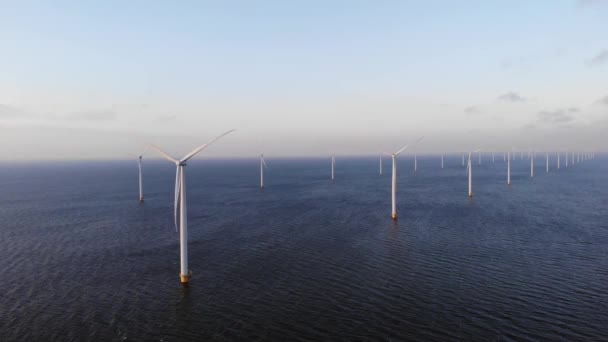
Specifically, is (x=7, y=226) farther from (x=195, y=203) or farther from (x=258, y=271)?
(x=258, y=271)

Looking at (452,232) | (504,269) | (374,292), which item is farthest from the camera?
(452,232)

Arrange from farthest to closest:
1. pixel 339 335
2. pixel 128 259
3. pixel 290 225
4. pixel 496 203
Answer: pixel 496 203, pixel 290 225, pixel 128 259, pixel 339 335

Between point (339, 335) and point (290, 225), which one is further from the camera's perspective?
point (290, 225)

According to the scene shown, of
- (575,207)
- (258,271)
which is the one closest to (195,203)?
(258,271)

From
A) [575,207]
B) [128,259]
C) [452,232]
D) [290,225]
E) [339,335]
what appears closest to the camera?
[339,335]

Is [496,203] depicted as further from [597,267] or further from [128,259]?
[128,259]

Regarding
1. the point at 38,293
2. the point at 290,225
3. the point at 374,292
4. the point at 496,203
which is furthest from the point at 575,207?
the point at 38,293
